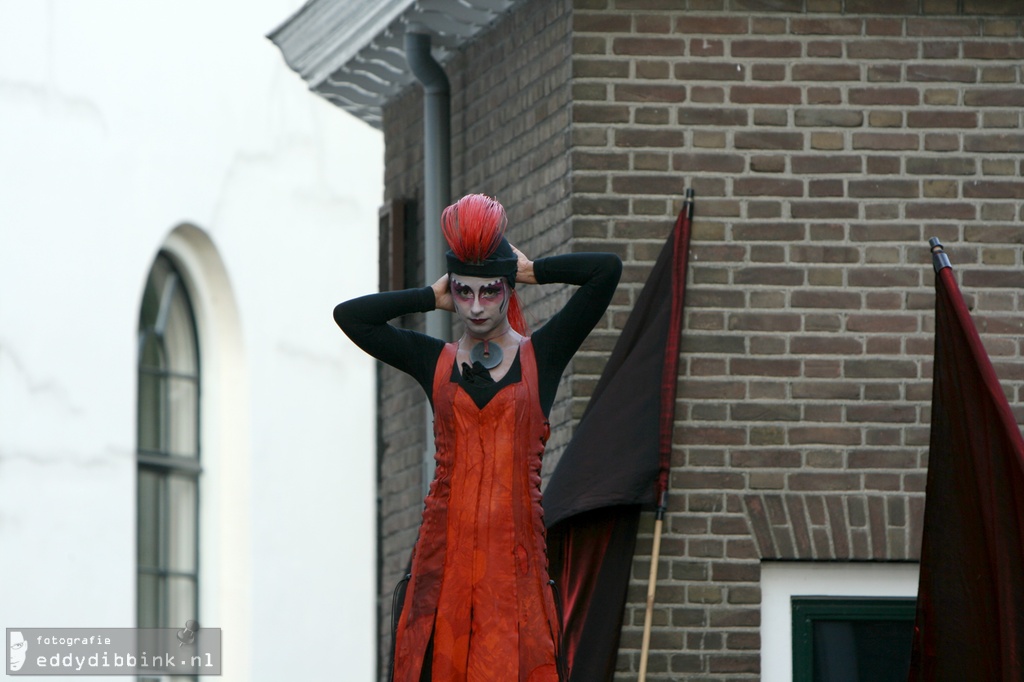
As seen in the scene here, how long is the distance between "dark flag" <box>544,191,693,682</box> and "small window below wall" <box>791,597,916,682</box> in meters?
0.87

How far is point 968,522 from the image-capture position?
25.7ft

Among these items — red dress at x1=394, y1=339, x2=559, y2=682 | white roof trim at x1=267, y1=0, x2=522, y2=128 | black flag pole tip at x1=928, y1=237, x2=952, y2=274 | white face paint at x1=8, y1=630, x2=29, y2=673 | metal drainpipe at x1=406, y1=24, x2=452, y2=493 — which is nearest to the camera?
red dress at x1=394, y1=339, x2=559, y2=682

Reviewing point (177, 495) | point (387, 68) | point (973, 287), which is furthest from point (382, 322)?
point (177, 495)

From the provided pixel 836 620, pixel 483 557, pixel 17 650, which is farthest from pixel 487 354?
pixel 17 650

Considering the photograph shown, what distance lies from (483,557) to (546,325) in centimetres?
74

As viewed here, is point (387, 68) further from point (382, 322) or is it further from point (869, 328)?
point (382, 322)

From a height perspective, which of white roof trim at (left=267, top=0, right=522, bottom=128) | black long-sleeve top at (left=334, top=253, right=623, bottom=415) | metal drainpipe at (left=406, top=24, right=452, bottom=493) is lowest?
black long-sleeve top at (left=334, top=253, right=623, bottom=415)

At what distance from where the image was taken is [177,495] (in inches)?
742

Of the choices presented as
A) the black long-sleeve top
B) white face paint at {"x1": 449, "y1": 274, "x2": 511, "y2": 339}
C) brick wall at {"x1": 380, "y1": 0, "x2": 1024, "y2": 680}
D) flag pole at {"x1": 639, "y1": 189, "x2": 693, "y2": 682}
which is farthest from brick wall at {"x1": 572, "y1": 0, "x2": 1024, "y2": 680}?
white face paint at {"x1": 449, "y1": 274, "x2": 511, "y2": 339}

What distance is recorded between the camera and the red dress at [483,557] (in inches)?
249

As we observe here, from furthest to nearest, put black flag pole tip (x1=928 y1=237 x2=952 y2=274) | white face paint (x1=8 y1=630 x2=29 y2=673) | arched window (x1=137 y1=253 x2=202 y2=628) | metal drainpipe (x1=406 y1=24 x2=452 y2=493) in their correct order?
arched window (x1=137 y1=253 x2=202 y2=628) → white face paint (x1=8 y1=630 x2=29 y2=673) → metal drainpipe (x1=406 y1=24 x2=452 y2=493) → black flag pole tip (x1=928 y1=237 x2=952 y2=274)

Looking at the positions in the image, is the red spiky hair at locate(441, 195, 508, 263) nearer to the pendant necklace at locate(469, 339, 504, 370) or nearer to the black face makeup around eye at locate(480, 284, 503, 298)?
the black face makeup around eye at locate(480, 284, 503, 298)

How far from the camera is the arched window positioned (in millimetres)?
18594

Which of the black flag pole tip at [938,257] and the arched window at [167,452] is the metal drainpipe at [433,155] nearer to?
the black flag pole tip at [938,257]
